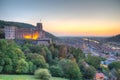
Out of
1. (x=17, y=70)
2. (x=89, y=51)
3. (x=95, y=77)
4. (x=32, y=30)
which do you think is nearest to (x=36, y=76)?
(x=17, y=70)

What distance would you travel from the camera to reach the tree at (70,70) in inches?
362

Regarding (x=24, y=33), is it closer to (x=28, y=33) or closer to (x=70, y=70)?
(x=28, y=33)

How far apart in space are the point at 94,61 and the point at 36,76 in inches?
139

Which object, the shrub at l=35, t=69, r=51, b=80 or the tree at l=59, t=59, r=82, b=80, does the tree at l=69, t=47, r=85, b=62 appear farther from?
the shrub at l=35, t=69, r=51, b=80

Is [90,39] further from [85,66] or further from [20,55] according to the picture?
[20,55]

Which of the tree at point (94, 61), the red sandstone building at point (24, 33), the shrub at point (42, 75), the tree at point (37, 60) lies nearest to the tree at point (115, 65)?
the tree at point (94, 61)

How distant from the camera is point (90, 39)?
11.8m

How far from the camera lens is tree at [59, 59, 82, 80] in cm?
920

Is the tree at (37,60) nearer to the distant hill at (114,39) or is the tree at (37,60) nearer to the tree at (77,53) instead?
the distant hill at (114,39)

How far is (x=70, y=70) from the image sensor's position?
9312 mm

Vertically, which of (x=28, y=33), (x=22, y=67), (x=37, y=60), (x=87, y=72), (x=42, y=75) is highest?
(x=28, y=33)

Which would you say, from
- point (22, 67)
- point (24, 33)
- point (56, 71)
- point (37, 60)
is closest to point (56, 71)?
point (56, 71)

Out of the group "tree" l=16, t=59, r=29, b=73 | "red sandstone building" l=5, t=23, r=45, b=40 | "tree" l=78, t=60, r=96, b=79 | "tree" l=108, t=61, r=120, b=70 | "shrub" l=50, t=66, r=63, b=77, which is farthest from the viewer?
"red sandstone building" l=5, t=23, r=45, b=40

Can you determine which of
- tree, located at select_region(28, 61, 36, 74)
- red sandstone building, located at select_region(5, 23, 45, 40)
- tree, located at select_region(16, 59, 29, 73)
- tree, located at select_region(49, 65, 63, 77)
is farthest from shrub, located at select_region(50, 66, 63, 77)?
red sandstone building, located at select_region(5, 23, 45, 40)
